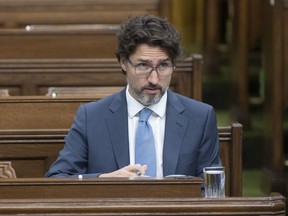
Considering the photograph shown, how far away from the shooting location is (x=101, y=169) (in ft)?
13.8

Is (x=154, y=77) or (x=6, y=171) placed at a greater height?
(x=154, y=77)

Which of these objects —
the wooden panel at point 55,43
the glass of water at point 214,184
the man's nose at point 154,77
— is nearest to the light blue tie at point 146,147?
the man's nose at point 154,77

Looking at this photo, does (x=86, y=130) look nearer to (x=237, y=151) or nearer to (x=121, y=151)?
(x=121, y=151)

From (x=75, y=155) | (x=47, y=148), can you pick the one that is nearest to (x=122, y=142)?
(x=75, y=155)

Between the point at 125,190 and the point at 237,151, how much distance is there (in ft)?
4.56

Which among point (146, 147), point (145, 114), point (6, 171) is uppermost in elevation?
point (145, 114)

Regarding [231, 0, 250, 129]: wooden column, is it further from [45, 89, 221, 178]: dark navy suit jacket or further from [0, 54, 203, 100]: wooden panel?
[45, 89, 221, 178]: dark navy suit jacket

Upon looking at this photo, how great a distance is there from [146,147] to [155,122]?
0.12 meters

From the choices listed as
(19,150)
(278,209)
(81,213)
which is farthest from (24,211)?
(19,150)

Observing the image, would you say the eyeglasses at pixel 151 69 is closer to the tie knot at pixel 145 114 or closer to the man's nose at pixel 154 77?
the man's nose at pixel 154 77

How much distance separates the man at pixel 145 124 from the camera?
13.4 ft

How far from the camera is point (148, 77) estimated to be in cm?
409

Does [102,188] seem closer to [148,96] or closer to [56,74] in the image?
[148,96]

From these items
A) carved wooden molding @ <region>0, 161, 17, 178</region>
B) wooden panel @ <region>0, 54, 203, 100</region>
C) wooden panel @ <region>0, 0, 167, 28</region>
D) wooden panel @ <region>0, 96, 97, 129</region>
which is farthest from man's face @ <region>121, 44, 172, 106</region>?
wooden panel @ <region>0, 0, 167, 28</region>
